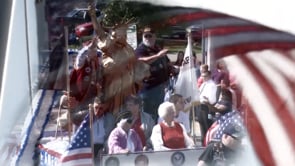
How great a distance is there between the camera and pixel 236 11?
2.04 meters

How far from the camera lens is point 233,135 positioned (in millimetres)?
2176

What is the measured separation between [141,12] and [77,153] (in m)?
0.50

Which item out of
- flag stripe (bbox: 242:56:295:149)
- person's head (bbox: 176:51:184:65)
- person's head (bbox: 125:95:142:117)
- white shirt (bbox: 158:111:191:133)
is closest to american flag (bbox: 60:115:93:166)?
person's head (bbox: 125:95:142:117)

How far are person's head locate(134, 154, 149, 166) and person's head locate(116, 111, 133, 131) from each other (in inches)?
3.9

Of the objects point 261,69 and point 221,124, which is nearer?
point 261,69

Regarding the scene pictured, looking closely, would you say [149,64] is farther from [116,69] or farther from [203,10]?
[203,10]

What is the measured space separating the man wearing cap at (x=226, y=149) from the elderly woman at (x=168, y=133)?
0.21ft

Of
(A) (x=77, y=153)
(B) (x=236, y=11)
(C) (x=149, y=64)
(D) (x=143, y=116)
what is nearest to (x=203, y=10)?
(B) (x=236, y=11)

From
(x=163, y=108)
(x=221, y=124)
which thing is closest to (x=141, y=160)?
(x=163, y=108)

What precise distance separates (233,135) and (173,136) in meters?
0.21

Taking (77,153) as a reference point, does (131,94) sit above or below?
above

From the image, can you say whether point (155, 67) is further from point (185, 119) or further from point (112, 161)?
point (112, 161)

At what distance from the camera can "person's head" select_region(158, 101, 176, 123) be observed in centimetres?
224

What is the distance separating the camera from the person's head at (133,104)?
2.25 metres
